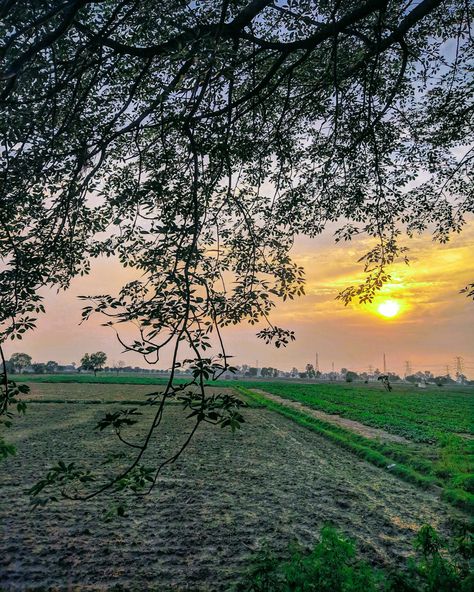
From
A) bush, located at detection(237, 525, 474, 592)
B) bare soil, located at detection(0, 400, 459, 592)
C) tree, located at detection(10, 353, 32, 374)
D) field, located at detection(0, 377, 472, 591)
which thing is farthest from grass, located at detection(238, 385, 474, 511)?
tree, located at detection(10, 353, 32, 374)

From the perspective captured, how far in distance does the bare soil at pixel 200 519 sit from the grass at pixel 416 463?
1.62 feet

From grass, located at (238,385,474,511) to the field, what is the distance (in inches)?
5.1

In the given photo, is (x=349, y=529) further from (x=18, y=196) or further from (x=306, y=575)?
(x=18, y=196)

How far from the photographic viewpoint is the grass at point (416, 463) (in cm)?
1230

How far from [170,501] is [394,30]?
1102 cm

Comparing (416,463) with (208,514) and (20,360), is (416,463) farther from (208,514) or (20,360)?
(20,360)

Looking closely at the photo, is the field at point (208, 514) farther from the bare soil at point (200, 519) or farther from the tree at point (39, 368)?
the tree at point (39, 368)

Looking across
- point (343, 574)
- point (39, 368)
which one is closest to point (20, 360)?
point (39, 368)

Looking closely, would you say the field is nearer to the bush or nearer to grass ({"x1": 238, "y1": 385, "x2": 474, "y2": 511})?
grass ({"x1": 238, "y1": 385, "x2": 474, "y2": 511})

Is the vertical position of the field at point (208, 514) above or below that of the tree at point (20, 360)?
below

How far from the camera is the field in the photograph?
7.05 m

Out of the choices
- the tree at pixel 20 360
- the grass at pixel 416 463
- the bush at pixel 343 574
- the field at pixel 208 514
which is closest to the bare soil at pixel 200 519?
the field at pixel 208 514

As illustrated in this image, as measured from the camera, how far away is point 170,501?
10641 millimetres

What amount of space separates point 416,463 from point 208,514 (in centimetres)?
979
